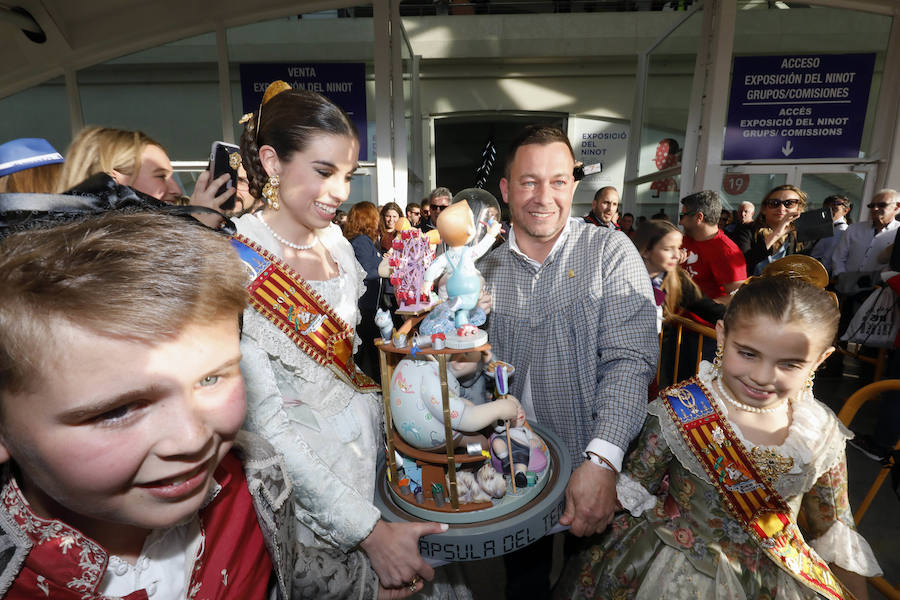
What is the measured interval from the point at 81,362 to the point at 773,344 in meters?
1.40

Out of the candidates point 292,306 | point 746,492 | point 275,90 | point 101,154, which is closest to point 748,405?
point 746,492

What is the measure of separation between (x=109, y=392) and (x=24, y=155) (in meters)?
1.50

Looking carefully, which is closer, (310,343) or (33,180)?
(310,343)

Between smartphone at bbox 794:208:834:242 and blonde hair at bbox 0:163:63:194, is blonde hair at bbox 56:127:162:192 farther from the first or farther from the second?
smartphone at bbox 794:208:834:242

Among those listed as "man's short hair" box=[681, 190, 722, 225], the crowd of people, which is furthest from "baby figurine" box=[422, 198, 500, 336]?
"man's short hair" box=[681, 190, 722, 225]

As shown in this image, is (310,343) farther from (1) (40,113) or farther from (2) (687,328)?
(1) (40,113)

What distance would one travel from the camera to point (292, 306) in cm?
114

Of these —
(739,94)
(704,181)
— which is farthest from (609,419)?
(739,94)

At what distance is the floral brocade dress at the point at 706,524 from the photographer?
1182mm

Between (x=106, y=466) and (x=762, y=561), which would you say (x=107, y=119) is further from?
(x=762, y=561)

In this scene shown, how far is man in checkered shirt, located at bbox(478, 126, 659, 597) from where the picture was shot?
1.34 meters

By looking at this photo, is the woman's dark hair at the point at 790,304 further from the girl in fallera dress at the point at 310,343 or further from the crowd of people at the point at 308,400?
the girl in fallera dress at the point at 310,343

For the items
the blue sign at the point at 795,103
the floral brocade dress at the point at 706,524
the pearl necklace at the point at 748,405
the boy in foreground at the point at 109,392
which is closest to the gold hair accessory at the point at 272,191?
the boy in foreground at the point at 109,392

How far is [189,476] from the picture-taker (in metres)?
0.59
